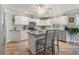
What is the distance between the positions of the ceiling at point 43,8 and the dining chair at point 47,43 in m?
0.31

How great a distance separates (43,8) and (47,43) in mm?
569

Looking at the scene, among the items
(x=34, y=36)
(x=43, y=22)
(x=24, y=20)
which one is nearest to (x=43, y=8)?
(x=43, y=22)

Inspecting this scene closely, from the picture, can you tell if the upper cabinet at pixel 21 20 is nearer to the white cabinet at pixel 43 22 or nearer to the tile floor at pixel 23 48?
the white cabinet at pixel 43 22

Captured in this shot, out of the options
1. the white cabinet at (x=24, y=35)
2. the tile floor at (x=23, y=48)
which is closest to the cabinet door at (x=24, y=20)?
the white cabinet at (x=24, y=35)

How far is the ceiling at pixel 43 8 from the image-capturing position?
7.16ft

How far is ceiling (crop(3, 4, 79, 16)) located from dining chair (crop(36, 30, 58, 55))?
0.31 meters

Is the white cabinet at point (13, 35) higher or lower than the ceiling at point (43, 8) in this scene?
lower

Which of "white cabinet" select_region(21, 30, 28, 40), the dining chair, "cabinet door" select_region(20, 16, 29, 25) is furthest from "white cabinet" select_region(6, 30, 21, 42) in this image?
the dining chair

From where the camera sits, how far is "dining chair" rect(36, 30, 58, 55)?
2.21 meters

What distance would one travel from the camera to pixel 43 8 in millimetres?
2189

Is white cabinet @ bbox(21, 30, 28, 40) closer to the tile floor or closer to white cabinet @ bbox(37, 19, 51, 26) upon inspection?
the tile floor

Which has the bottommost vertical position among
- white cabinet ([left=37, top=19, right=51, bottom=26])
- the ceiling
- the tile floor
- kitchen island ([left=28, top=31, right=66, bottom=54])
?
the tile floor
